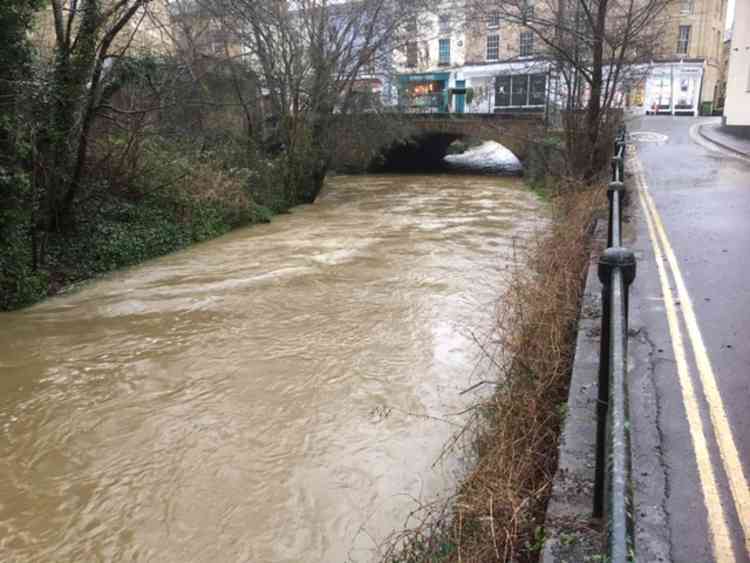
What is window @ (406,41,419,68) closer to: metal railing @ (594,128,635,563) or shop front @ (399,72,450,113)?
shop front @ (399,72,450,113)

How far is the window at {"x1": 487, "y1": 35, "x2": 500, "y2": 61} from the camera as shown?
58000 mm

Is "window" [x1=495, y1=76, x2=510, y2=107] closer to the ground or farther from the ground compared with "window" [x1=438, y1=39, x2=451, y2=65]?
closer to the ground

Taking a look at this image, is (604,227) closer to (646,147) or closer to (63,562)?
(63,562)

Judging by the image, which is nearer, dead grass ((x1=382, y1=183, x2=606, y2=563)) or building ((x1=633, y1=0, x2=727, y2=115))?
dead grass ((x1=382, y1=183, x2=606, y2=563))

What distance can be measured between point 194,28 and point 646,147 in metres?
18.9

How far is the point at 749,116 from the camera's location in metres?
28.6

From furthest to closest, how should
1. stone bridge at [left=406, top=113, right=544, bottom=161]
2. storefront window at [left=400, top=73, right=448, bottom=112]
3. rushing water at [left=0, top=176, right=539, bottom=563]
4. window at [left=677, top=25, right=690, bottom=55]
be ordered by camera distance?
window at [left=677, top=25, right=690, bottom=55] < stone bridge at [left=406, top=113, right=544, bottom=161] < storefront window at [left=400, top=73, right=448, bottom=112] < rushing water at [left=0, top=176, right=539, bottom=563]

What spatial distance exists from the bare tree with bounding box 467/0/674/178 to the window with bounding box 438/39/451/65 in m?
43.2

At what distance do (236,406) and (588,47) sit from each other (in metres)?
15.2

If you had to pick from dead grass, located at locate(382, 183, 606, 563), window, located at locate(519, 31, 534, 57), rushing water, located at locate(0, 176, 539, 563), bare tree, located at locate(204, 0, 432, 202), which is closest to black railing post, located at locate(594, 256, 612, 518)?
dead grass, located at locate(382, 183, 606, 563)

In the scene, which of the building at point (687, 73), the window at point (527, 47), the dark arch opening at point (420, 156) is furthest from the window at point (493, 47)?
the dark arch opening at point (420, 156)

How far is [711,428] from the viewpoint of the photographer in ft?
15.4

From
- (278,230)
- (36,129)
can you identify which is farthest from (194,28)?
(36,129)

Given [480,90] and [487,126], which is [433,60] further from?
[487,126]
